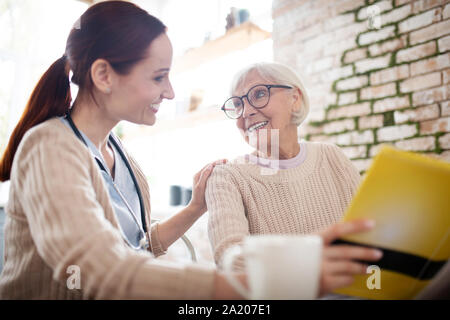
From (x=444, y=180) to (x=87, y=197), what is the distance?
1.99 feet

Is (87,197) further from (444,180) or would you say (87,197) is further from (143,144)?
(143,144)

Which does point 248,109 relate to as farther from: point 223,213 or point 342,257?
point 342,257

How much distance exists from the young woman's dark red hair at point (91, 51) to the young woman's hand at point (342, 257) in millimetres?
689

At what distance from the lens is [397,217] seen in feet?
1.73

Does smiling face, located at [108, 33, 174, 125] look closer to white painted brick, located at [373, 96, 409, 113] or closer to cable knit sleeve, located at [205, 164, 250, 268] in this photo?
cable knit sleeve, located at [205, 164, 250, 268]

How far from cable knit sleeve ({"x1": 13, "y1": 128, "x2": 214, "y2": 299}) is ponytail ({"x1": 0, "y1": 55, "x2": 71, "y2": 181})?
256 mm

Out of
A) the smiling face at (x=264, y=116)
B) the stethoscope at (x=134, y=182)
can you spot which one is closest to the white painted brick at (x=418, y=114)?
the smiling face at (x=264, y=116)

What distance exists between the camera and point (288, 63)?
273 centimetres

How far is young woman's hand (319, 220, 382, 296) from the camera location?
49 cm

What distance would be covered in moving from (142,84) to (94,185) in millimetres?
334

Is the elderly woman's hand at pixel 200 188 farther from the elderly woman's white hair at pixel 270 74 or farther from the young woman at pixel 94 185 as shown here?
the elderly woman's white hair at pixel 270 74

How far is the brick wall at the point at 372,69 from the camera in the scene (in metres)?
1.98

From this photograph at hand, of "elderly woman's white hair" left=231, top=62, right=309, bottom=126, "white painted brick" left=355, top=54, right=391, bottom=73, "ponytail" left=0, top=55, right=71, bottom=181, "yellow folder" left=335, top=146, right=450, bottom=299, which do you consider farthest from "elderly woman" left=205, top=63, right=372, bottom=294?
"white painted brick" left=355, top=54, right=391, bottom=73

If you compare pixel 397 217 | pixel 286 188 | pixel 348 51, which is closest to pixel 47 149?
pixel 397 217
